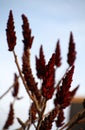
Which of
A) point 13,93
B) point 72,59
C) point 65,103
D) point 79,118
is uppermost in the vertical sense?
point 13,93

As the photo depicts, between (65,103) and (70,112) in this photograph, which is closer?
(65,103)

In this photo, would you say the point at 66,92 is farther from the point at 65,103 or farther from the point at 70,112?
the point at 70,112

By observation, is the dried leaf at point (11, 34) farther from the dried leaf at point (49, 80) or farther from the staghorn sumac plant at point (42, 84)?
the dried leaf at point (49, 80)

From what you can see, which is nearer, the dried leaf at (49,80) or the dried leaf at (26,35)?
the dried leaf at (49,80)

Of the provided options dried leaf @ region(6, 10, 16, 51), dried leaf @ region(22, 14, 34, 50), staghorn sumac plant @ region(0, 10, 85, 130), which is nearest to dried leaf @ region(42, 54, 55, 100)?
staghorn sumac plant @ region(0, 10, 85, 130)

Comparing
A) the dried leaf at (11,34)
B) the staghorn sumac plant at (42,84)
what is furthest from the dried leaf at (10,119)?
the dried leaf at (11,34)

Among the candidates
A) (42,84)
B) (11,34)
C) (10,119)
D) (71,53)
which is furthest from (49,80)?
(10,119)

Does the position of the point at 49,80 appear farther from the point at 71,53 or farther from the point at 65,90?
the point at 71,53

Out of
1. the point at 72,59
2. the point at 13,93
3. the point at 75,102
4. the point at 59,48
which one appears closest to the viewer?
the point at 72,59

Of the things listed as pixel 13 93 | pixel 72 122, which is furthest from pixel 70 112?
pixel 72 122

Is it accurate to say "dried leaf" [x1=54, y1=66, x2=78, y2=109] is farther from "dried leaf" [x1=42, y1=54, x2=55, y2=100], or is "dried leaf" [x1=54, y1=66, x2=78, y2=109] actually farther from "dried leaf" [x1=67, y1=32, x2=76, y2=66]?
"dried leaf" [x1=67, y1=32, x2=76, y2=66]

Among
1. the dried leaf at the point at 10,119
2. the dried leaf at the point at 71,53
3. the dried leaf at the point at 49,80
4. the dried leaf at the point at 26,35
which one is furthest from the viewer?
the dried leaf at the point at 10,119
